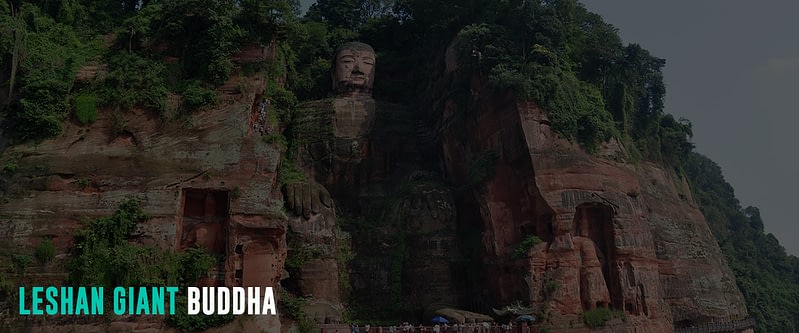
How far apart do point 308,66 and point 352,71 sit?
3.76 metres

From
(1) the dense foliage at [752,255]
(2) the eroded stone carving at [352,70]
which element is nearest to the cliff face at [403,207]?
(2) the eroded stone carving at [352,70]

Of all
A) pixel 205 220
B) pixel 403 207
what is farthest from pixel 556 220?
pixel 205 220

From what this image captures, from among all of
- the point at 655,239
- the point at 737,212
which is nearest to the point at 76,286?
the point at 655,239

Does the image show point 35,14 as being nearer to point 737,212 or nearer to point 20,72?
point 20,72

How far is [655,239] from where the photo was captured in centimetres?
3619

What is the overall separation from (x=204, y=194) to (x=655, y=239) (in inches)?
922

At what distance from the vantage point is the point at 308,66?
42125mm

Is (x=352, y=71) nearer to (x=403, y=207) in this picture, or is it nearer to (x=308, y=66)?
(x=308, y=66)

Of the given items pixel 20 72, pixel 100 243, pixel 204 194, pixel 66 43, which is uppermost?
pixel 66 43

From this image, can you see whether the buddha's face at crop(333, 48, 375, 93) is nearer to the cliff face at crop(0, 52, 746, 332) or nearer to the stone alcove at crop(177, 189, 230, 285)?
the cliff face at crop(0, 52, 746, 332)

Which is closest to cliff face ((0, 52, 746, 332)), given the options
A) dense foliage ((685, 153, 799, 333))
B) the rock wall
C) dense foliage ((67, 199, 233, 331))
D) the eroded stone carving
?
the rock wall

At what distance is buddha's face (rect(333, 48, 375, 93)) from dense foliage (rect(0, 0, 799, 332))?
6.77 feet

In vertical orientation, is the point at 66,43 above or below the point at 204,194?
above

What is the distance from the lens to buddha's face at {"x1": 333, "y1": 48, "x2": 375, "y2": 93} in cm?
3959
